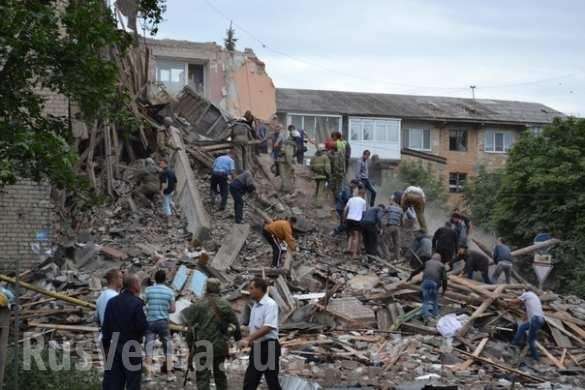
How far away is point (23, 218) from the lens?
68.4 ft

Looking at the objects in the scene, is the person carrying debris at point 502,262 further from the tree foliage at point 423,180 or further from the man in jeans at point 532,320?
the tree foliage at point 423,180

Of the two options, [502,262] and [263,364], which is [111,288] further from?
[502,262]

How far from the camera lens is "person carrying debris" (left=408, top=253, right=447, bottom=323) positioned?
20391 millimetres

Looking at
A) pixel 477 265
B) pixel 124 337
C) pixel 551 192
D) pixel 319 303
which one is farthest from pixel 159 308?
pixel 551 192

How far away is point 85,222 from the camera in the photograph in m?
23.5

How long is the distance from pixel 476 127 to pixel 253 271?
3886 cm

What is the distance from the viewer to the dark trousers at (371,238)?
25025 millimetres

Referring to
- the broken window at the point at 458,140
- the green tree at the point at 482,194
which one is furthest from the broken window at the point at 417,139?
the green tree at the point at 482,194

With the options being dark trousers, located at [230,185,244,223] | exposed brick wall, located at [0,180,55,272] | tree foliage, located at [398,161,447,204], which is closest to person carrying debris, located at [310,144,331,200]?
dark trousers, located at [230,185,244,223]

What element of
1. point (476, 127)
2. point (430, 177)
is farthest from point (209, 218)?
point (476, 127)

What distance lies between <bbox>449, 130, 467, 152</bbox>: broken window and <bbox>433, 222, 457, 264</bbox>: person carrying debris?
36.4m

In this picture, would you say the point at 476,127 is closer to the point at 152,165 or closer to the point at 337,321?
the point at 152,165

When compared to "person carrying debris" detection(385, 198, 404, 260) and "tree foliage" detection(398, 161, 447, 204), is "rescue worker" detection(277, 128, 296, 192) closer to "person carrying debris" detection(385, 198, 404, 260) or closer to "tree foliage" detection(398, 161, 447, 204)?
"person carrying debris" detection(385, 198, 404, 260)

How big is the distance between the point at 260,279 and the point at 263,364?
3.44 feet
